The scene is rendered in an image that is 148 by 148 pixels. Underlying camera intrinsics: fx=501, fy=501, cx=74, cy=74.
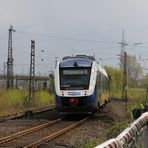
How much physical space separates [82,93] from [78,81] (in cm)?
90

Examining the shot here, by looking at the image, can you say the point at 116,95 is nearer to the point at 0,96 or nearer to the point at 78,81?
the point at 0,96

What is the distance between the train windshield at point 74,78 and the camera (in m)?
26.9

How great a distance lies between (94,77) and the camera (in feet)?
90.8

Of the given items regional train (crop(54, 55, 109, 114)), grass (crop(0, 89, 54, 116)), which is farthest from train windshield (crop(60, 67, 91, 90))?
grass (crop(0, 89, 54, 116))

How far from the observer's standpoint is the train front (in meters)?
26.5

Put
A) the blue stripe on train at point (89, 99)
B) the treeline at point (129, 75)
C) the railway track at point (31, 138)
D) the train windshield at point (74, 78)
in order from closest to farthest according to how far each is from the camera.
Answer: the railway track at point (31, 138), the blue stripe on train at point (89, 99), the train windshield at point (74, 78), the treeline at point (129, 75)

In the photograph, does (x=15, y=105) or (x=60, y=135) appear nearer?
(x=60, y=135)

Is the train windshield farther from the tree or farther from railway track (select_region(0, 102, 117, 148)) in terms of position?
the tree

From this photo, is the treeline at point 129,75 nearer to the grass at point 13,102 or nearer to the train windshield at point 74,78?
the grass at point 13,102

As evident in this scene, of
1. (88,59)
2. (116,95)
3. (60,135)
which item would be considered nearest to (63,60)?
(88,59)

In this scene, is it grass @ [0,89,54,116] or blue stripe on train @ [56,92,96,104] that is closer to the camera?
blue stripe on train @ [56,92,96,104]

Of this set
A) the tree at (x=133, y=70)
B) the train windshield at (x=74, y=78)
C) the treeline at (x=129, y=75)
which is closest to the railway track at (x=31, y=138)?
the train windshield at (x=74, y=78)

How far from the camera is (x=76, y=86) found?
2689 centimetres

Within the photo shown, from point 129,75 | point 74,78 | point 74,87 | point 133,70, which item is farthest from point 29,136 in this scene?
point 133,70
